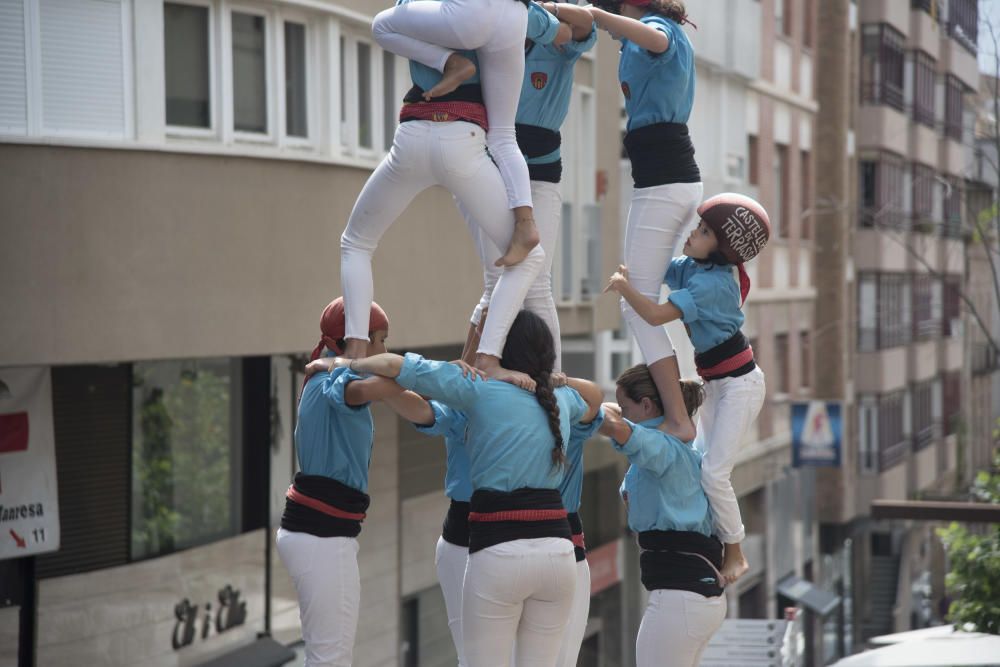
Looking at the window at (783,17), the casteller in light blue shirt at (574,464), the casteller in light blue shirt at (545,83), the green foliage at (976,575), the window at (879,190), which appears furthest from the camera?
the window at (879,190)

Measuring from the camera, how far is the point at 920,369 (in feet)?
149

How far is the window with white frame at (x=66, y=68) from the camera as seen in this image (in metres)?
12.5

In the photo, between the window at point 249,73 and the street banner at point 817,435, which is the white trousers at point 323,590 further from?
the street banner at point 817,435

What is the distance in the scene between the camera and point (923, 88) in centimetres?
4484

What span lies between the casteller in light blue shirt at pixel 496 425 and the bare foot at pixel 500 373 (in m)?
0.05

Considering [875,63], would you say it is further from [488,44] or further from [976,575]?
[488,44]

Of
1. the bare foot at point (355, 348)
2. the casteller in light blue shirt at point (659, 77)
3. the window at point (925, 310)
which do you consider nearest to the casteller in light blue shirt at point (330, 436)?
the bare foot at point (355, 348)

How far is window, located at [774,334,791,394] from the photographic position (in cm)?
3219

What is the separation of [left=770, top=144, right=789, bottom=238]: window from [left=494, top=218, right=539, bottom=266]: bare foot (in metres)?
25.3

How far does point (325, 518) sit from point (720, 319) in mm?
2002

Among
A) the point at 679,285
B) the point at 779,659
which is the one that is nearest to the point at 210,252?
the point at 779,659

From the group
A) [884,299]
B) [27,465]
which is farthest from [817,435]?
[27,465]

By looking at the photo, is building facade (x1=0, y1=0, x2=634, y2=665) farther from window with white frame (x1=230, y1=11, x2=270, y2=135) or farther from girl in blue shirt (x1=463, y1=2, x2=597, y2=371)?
girl in blue shirt (x1=463, y1=2, x2=597, y2=371)

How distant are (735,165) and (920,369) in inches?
→ 792
